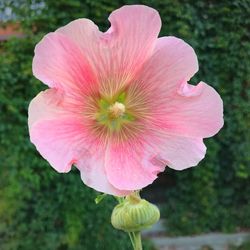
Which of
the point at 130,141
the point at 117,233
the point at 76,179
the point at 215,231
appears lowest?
the point at 215,231

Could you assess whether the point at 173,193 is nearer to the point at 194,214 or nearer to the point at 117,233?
the point at 194,214

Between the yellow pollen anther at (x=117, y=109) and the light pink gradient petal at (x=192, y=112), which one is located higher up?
the light pink gradient petal at (x=192, y=112)

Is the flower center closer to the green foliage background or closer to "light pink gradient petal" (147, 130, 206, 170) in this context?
"light pink gradient petal" (147, 130, 206, 170)

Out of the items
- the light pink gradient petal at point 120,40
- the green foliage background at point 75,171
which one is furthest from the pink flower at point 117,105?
the green foliage background at point 75,171

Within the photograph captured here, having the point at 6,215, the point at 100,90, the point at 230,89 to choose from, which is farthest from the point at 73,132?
the point at 230,89

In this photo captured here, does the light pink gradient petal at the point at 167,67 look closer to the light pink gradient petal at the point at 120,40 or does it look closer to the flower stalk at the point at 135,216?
the light pink gradient petal at the point at 120,40
